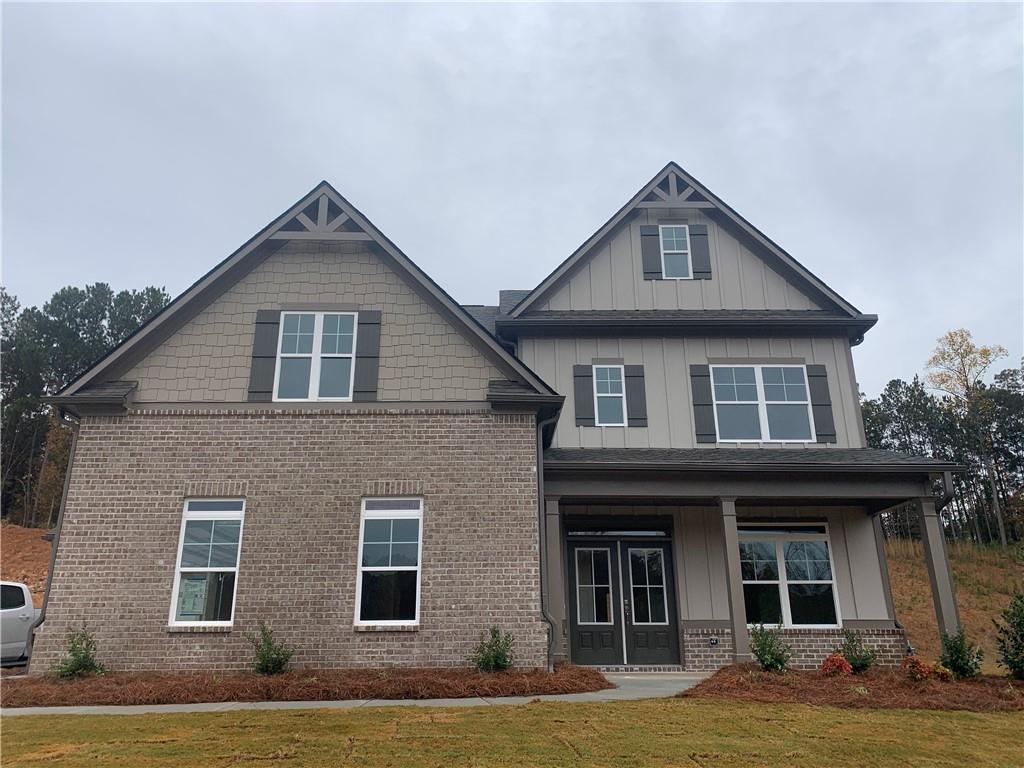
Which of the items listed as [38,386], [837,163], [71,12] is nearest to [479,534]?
[71,12]

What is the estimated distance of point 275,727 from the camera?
7.11 m

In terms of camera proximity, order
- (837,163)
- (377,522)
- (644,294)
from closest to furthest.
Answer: (377,522), (644,294), (837,163)

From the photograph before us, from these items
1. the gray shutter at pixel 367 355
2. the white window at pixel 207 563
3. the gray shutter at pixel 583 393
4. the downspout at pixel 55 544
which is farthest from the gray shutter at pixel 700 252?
the downspout at pixel 55 544

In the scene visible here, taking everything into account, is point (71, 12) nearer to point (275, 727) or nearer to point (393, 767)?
point (275, 727)

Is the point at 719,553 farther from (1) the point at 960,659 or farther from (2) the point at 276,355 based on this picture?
(2) the point at 276,355

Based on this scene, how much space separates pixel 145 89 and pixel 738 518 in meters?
17.5

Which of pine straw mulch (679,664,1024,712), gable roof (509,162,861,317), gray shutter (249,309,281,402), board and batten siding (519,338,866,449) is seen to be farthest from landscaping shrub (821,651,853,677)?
gray shutter (249,309,281,402)

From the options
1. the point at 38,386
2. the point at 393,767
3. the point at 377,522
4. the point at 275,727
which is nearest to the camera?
the point at 393,767

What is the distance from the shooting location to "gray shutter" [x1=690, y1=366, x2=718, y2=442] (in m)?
14.3

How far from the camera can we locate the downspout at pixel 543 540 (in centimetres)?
1069

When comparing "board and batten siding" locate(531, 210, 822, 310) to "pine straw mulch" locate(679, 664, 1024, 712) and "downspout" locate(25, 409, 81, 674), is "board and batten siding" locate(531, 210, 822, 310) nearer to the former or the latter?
"pine straw mulch" locate(679, 664, 1024, 712)

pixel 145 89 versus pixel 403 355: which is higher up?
pixel 145 89

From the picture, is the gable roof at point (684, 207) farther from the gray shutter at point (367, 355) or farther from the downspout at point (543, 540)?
the downspout at point (543, 540)

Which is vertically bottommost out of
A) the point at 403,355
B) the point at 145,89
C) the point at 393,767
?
the point at 393,767
